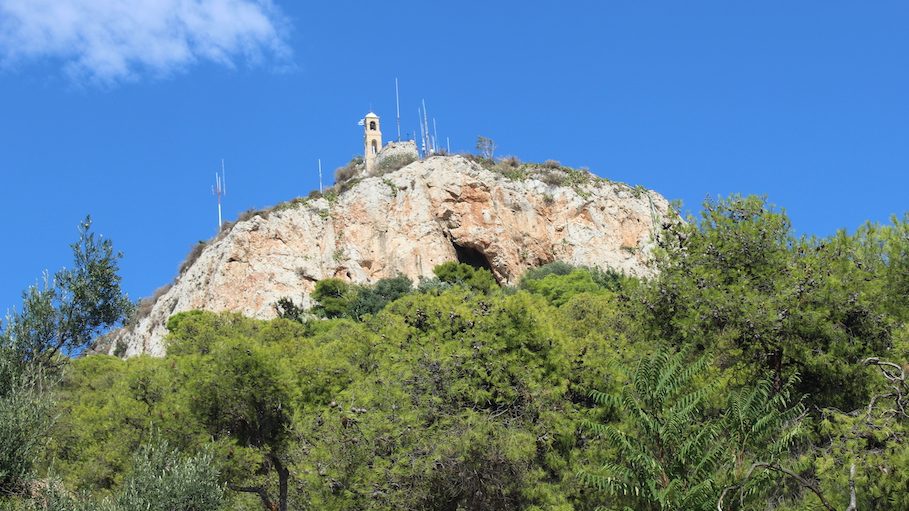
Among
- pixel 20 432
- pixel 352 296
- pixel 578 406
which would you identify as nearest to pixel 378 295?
pixel 352 296

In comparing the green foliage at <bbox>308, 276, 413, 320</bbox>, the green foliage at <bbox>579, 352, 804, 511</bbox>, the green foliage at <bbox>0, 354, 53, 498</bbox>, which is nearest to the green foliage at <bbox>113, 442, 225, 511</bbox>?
the green foliage at <bbox>0, 354, 53, 498</bbox>

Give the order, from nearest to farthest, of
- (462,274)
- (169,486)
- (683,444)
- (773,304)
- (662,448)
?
(683,444)
(662,448)
(169,486)
(773,304)
(462,274)

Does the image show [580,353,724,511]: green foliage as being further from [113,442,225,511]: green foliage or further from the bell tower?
the bell tower

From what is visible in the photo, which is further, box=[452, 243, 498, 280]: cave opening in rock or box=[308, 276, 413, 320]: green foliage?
box=[452, 243, 498, 280]: cave opening in rock

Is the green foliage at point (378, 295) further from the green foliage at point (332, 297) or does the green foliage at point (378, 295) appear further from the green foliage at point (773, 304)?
the green foliage at point (773, 304)

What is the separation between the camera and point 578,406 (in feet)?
68.7

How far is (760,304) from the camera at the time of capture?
759 inches

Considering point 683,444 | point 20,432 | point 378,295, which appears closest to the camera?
point 683,444

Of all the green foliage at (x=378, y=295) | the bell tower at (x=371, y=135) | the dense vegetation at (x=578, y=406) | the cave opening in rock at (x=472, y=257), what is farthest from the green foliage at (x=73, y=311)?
the bell tower at (x=371, y=135)

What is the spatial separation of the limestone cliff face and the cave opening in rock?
10 centimetres

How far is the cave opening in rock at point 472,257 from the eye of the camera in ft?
254

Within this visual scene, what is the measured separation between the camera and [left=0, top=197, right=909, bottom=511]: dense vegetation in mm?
14539

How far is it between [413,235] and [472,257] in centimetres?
551

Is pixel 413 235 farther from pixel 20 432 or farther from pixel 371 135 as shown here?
pixel 20 432
